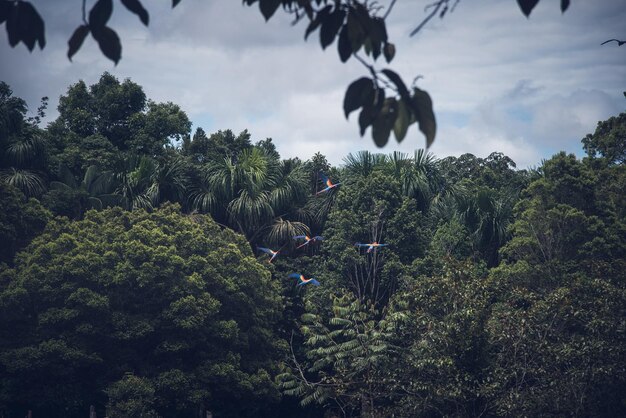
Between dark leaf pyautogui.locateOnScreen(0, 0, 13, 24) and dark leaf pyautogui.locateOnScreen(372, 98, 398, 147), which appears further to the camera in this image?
dark leaf pyautogui.locateOnScreen(0, 0, 13, 24)

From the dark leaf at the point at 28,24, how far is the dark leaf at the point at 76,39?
0.11m

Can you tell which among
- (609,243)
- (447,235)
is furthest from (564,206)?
(447,235)

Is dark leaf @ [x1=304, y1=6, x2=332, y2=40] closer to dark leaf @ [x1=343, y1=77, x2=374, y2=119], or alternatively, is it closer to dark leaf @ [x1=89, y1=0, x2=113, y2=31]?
dark leaf @ [x1=343, y1=77, x2=374, y2=119]

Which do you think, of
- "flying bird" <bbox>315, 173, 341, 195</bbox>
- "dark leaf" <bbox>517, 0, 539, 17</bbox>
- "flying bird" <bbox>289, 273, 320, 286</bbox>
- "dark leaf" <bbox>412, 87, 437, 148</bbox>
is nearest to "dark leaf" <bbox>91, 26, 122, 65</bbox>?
"dark leaf" <bbox>412, 87, 437, 148</bbox>

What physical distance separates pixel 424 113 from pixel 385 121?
0.14 metres

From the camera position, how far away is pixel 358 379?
66.8 ft

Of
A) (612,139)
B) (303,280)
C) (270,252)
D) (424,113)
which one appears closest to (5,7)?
(424,113)

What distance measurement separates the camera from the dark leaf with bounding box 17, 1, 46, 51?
2982mm

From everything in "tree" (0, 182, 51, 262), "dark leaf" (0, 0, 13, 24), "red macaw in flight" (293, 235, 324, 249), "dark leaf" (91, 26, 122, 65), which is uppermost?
"tree" (0, 182, 51, 262)

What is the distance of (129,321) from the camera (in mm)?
20297

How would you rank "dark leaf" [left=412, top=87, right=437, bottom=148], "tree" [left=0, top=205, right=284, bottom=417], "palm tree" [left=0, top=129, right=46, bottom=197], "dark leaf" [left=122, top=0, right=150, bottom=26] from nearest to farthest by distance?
"dark leaf" [left=412, top=87, right=437, bottom=148], "dark leaf" [left=122, top=0, right=150, bottom=26], "tree" [left=0, top=205, right=284, bottom=417], "palm tree" [left=0, top=129, right=46, bottom=197]

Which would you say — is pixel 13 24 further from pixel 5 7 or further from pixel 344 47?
pixel 344 47

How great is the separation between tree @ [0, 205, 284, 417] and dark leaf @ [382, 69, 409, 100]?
56.6ft

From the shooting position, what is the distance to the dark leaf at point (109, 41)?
3037mm
